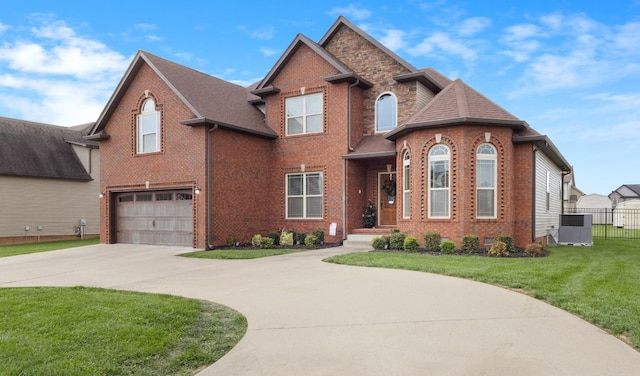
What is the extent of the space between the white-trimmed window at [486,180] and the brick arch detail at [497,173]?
0.11 m

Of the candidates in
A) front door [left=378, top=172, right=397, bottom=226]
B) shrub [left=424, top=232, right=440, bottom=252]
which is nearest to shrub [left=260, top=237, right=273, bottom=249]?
front door [left=378, top=172, right=397, bottom=226]

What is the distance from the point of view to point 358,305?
693cm

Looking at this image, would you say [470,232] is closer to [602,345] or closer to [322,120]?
[322,120]

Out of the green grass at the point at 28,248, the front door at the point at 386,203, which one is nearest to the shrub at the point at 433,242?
the front door at the point at 386,203

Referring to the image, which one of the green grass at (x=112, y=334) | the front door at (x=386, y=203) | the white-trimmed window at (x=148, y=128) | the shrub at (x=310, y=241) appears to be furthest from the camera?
the white-trimmed window at (x=148, y=128)

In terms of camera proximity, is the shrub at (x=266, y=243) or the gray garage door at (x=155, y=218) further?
the gray garage door at (x=155, y=218)

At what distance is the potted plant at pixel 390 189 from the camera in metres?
17.7

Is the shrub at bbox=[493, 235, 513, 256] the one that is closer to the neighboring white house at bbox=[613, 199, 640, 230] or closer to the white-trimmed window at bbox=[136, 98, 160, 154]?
the white-trimmed window at bbox=[136, 98, 160, 154]

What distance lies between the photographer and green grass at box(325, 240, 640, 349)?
624 centimetres

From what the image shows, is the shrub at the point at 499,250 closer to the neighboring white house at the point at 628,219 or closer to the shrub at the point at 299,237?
the shrub at the point at 299,237

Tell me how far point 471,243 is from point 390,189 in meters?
4.79

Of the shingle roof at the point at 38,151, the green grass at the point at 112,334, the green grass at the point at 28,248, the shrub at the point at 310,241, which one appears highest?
the shingle roof at the point at 38,151

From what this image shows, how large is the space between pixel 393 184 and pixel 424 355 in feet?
43.4

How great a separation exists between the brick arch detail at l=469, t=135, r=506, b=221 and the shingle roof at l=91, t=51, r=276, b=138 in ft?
27.0
